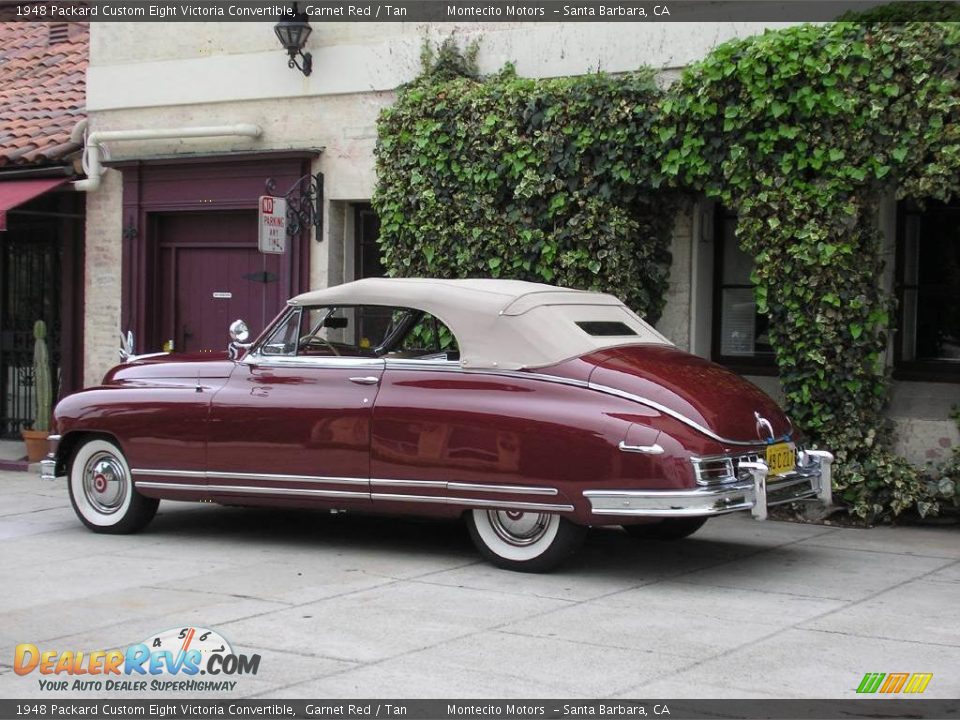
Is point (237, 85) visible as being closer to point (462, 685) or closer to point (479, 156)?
point (479, 156)

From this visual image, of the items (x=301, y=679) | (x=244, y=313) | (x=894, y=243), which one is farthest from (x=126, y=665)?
(x=244, y=313)

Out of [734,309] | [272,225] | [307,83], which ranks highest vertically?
[307,83]

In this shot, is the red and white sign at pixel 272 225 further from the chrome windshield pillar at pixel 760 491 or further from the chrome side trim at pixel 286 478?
the chrome windshield pillar at pixel 760 491

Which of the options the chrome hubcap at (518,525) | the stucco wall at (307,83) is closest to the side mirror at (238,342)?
the chrome hubcap at (518,525)

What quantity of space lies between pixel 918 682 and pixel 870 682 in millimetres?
204

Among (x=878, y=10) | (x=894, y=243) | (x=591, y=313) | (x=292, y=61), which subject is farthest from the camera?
(x=292, y=61)

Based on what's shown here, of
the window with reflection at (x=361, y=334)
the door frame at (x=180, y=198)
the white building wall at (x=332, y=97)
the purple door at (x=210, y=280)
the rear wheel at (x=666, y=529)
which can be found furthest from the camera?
the purple door at (x=210, y=280)

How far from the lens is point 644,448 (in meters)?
7.46

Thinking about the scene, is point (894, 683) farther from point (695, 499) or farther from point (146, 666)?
point (146, 666)

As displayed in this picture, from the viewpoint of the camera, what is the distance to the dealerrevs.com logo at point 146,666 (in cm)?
570

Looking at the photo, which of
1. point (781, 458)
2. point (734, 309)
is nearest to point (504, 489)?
point (781, 458)

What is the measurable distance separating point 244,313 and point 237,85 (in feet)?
7.26

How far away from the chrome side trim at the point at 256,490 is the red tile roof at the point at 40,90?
633 cm

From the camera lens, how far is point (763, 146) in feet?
33.3
